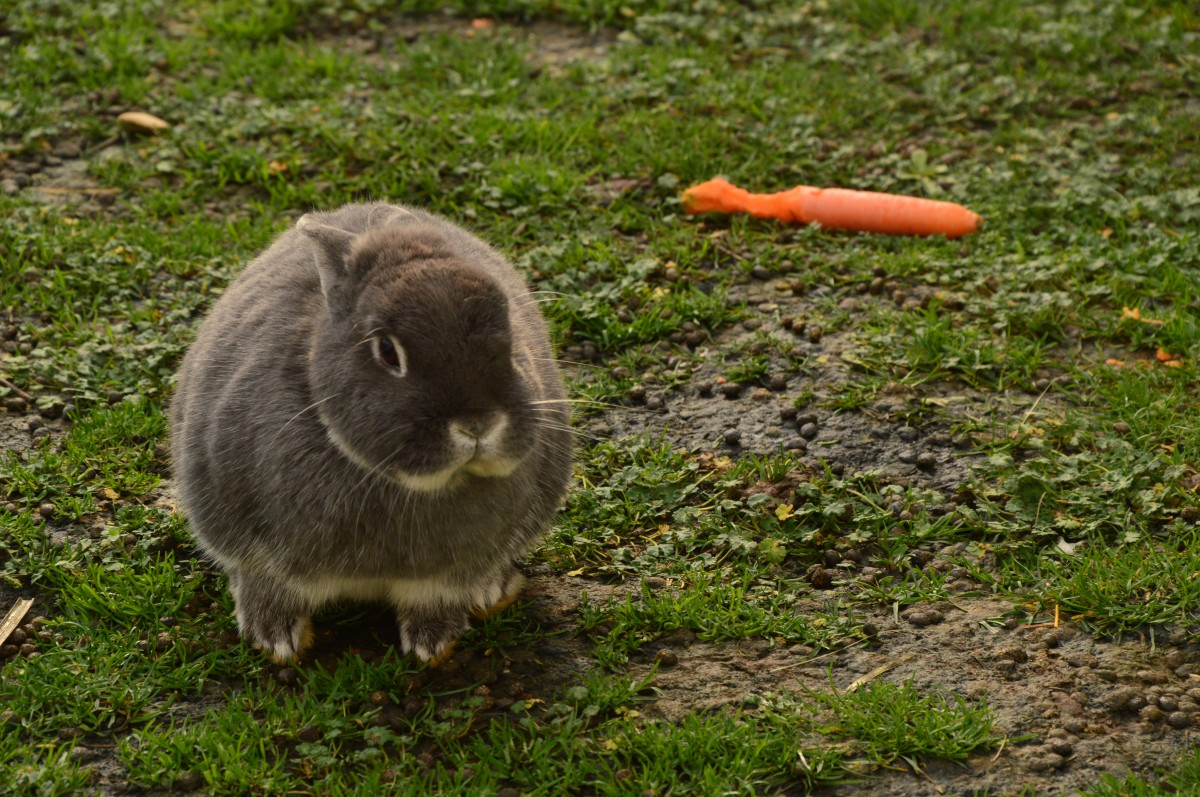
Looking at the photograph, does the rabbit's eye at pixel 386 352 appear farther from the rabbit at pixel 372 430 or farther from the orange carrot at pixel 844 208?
the orange carrot at pixel 844 208

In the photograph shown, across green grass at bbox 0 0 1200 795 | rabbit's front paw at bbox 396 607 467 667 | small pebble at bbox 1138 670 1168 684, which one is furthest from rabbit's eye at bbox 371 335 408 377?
small pebble at bbox 1138 670 1168 684

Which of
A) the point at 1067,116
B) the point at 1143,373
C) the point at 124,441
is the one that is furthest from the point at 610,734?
the point at 1067,116

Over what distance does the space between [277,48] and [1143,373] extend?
4.98 m

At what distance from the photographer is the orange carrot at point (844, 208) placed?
21.3ft

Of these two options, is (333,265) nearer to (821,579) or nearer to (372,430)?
(372,430)

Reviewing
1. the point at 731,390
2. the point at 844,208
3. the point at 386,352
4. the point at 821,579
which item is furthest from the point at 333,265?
the point at 844,208

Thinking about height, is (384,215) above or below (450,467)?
above

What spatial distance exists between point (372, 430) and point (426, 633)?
0.94m

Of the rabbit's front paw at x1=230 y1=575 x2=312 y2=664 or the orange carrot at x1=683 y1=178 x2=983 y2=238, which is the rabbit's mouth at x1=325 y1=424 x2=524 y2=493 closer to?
the rabbit's front paw at x1=230 y1=575 x2=312 y2=664

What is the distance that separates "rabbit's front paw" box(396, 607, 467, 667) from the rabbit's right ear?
102 centimetres

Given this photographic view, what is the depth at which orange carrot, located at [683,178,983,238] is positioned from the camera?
21.3 ft

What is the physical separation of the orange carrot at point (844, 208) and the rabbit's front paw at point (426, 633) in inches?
119

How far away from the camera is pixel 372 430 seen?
12.0ft

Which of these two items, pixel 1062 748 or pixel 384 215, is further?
pixel 384 215
